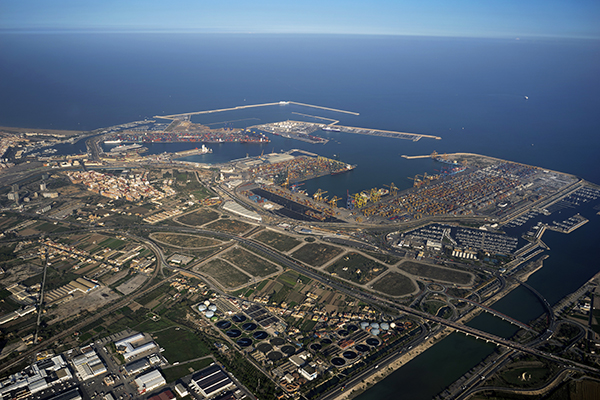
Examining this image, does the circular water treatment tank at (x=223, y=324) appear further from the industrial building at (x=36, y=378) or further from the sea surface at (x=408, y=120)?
the sea surface at (x=408, y=120)

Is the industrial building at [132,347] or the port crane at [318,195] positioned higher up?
the port crane at [318,195]

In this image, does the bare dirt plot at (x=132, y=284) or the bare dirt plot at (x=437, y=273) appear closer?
the bare dirt plot at (x=132, y=284)

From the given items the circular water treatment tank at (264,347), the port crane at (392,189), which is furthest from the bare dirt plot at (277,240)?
the port crane at (392,189)

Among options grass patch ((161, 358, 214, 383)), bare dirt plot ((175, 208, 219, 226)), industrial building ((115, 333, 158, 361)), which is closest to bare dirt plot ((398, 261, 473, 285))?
grass patch ((161, 358, 214, 383))

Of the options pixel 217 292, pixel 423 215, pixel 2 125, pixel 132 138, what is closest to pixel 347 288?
pixel 217 292

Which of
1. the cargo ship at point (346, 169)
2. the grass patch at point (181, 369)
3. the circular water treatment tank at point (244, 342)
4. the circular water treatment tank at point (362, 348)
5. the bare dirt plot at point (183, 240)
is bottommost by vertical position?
the grass patch at point (181, 369)

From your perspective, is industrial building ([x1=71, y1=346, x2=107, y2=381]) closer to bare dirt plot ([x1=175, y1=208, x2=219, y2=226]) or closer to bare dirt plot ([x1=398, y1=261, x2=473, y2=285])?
Answer: bare dirt plot ([x1=175, y1=208, x2=219, y2=226])

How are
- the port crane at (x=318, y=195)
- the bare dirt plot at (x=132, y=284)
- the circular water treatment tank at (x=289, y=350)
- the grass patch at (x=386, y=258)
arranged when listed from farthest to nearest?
the port crane at (x=318, y=195), the grass patch at (x=386, y=258), the bare dirt plot at (x=132, y=284), the circular water treatment tank at (x=289, y=350)
